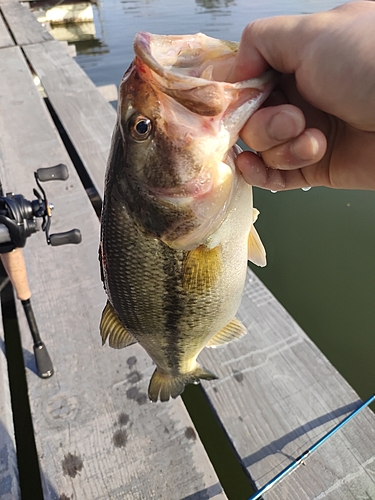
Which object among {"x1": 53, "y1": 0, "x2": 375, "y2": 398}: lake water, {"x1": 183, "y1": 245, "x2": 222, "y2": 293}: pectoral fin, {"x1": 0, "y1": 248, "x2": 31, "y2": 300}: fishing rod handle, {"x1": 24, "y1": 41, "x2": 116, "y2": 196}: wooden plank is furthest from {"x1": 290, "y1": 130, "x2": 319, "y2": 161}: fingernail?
{"x1": 53, "y1": 0, "x2": 375, "y2": 398}: lake water

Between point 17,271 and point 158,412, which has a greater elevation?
point 17,271

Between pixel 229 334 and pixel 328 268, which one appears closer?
pixel 229 334

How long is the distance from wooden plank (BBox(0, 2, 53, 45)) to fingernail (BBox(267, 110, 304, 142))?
22.3ft

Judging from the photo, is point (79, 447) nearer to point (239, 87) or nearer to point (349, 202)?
point (239, 87)

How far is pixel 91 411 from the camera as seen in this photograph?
191 cm

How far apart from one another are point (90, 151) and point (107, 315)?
2.59m

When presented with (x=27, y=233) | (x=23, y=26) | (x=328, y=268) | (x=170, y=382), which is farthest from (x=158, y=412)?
(x=23, y=26)

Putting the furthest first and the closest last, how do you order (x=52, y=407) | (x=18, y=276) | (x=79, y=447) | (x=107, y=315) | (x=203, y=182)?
(x=18, y=276), (x=52, y=407), (x=79, y=447), (x=107, y=315), (x=203, y=182)

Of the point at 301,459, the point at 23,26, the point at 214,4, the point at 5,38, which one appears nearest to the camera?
the point at 301,459

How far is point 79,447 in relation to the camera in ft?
5.82

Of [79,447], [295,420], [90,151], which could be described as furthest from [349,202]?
[79,447]

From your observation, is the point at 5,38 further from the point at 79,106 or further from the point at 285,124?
the point at 285,124

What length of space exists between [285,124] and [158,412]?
1481mm

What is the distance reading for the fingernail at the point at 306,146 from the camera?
988mm
